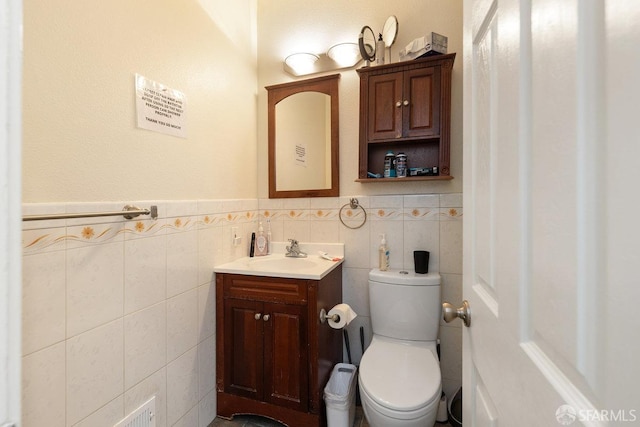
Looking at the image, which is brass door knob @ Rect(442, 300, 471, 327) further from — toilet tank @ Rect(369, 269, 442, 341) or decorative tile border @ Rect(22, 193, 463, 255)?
decorative tile border @ Rect(22, 193, 463, 255)

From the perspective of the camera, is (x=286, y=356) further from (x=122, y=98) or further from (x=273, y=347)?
(x=122, y=98)

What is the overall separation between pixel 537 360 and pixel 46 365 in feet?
4.30

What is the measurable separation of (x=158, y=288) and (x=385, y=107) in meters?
1.58

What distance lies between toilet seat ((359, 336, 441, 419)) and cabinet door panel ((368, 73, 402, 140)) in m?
1.23

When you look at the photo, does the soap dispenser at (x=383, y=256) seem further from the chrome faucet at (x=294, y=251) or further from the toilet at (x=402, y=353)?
the chrome faucet at (x=294, y=251)

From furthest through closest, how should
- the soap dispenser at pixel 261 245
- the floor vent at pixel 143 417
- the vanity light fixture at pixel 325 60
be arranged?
the soap dispenser at pixel 261 245
the vanity light fixture at pixel 325 60
the floor vent at pixel 143 417

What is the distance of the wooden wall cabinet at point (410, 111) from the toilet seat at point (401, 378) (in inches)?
38.4

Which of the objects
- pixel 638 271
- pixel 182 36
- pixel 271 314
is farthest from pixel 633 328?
pixel 182 36

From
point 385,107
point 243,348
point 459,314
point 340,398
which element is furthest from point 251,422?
point 385,107

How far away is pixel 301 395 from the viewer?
1.50 m

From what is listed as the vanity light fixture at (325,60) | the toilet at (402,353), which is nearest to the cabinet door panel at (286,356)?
the toilet at (402,353)

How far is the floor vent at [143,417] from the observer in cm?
116

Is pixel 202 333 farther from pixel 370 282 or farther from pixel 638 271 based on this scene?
pixel 638 271

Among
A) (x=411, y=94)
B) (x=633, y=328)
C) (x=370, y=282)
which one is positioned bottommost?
(x=370, y=282)
